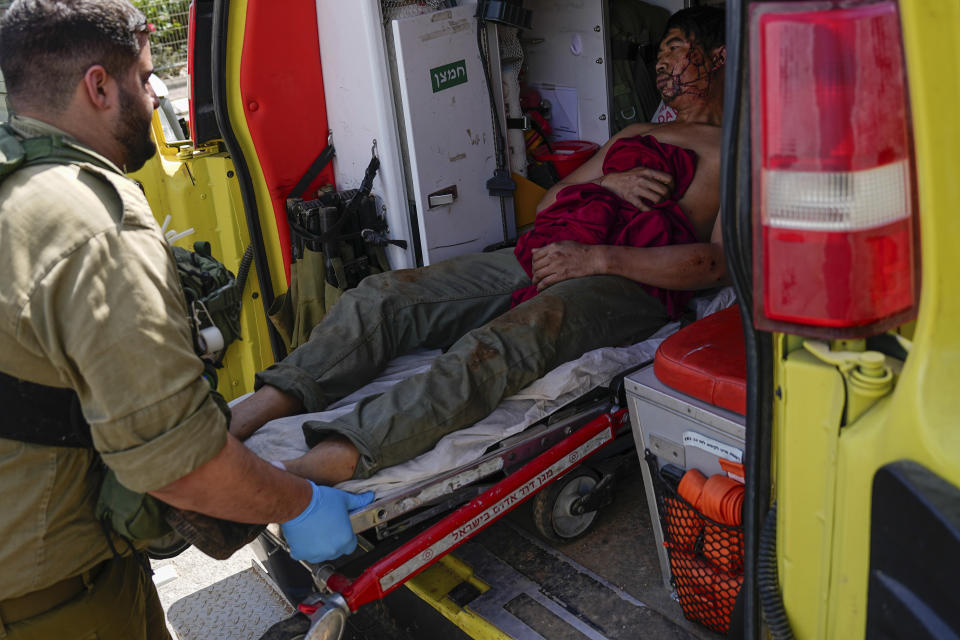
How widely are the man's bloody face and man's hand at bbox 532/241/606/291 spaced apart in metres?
0.94

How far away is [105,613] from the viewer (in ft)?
5.54

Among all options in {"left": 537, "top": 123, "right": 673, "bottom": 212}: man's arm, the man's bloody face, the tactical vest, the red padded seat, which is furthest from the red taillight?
the man's bloody face

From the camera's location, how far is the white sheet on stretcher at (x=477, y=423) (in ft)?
6.98

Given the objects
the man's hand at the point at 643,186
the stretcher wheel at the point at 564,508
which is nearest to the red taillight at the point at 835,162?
the stretcher wheel at the point at 564,508

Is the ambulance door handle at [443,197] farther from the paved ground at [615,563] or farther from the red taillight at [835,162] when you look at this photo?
the red taillight at [835,162]

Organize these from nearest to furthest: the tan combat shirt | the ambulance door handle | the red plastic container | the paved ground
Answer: the tan combat shirt → the paved ground → the ambulance door handle → the red plastic container

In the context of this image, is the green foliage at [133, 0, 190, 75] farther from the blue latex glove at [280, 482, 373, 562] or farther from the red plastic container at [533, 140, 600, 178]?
the blue latex glove at [280, 482, 373, 562]

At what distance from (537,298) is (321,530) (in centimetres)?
108

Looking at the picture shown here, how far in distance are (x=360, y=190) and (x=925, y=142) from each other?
2.45 meters

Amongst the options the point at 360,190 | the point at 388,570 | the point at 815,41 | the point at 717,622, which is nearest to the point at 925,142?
the point at 815,41

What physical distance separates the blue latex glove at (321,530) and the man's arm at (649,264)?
4.01 feet

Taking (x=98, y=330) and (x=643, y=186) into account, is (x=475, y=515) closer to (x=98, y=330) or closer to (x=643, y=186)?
(x=98, y=330)

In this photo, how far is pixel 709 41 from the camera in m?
3.28

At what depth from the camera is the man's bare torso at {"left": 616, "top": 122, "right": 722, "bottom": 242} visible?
303cm
